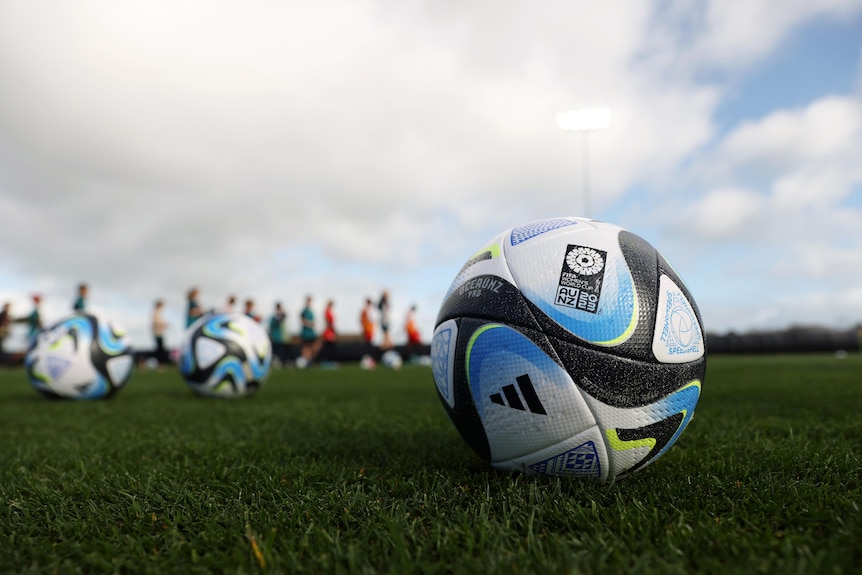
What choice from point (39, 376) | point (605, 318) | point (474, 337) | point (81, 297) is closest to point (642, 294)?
point (605, 318)

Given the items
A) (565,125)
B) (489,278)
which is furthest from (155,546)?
(565,125)

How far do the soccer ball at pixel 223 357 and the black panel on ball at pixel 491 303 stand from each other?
5.42 meters

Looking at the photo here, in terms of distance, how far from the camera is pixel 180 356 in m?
7.71

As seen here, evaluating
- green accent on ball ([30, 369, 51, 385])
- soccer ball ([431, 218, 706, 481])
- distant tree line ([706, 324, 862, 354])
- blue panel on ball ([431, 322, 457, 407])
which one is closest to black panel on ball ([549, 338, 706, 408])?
soccer ball ([431, 218, 706, 481])

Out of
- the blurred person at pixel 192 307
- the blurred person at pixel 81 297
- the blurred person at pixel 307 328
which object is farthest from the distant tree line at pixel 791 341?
the blurred person at pixel 81 297

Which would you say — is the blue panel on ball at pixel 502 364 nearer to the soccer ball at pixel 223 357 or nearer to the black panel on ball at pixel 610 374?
the black panel on ball at pixel 610 374

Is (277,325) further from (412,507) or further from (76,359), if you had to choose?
(412,507)

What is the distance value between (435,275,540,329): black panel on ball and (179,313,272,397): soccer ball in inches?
213

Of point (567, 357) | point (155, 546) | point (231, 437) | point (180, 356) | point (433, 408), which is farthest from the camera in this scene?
point (180, 356)

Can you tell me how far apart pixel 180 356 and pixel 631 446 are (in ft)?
22.6

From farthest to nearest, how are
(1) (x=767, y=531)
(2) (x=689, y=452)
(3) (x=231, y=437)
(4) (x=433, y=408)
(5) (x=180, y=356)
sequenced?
(5) (x=180, y=356) < (4) (x=433, y=408) < (3) (x=231, y=437) < (2) (x=689, y=452) < (1) (x=767, y=531)

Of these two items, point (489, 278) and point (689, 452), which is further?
point (689, 452)

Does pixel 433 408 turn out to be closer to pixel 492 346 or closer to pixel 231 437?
pixel 231 437

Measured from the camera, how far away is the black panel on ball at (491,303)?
2406 mm
